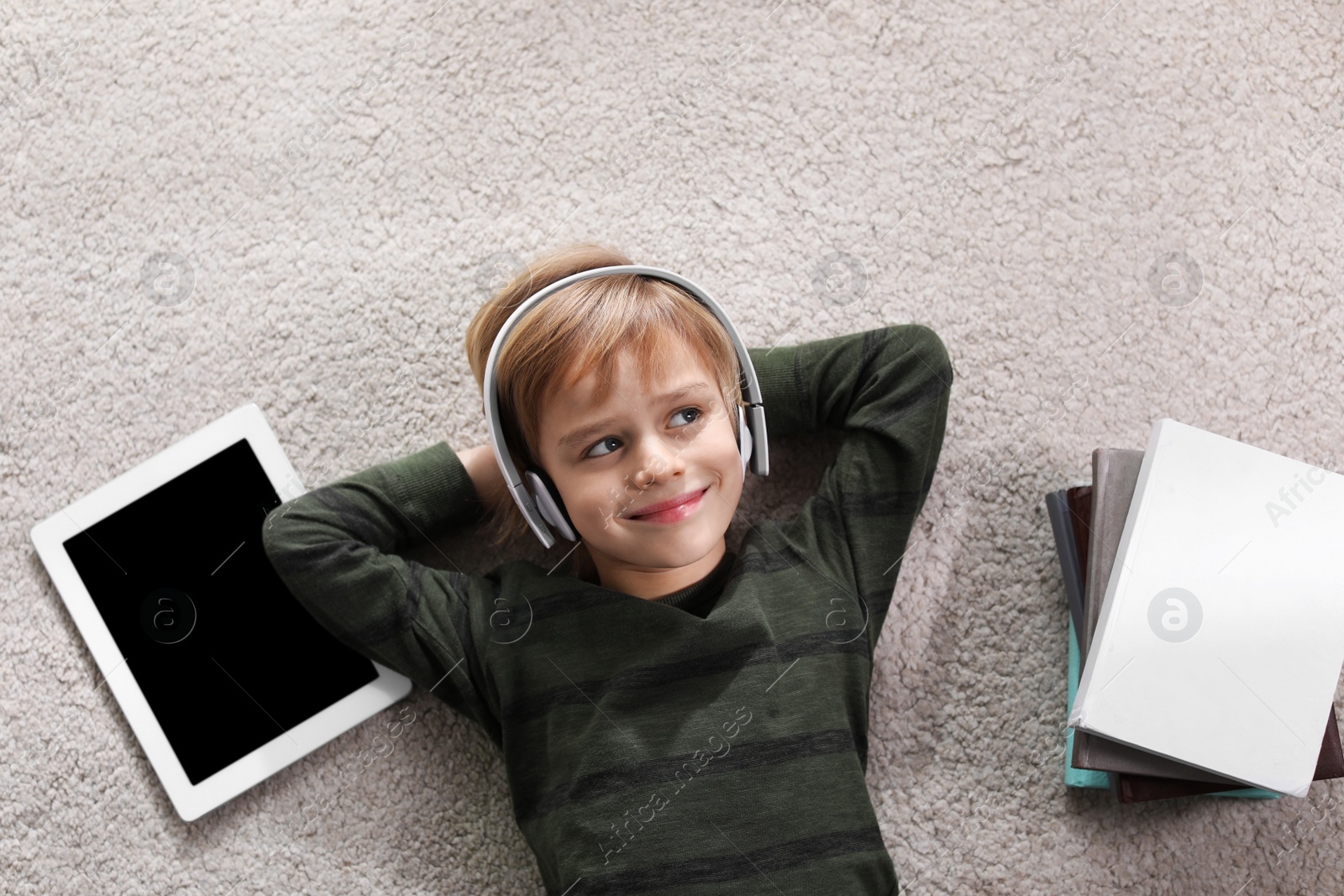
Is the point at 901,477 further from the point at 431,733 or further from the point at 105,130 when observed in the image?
the point at 105,130

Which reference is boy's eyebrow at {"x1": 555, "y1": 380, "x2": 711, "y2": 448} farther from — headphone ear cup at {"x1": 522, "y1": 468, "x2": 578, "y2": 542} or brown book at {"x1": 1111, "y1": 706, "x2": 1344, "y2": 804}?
brown book at {"x1": 1111, "y1": 706, "x2": 1344, "y2": 804}

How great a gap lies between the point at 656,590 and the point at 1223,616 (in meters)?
0.48

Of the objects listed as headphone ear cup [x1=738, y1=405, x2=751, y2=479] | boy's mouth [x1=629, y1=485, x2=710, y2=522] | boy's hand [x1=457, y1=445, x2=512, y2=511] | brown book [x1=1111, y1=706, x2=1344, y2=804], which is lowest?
brown book [x1=1111, y1=706, x2=1344, y2=804]

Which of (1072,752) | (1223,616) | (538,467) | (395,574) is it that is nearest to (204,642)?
(395,574)

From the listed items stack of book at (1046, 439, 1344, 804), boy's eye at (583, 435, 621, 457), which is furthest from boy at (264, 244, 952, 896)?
stack of book at (1046, 439, 1344, 804)

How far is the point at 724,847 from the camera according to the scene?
0.79 metres

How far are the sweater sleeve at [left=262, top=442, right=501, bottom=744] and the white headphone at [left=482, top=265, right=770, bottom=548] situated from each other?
96mm

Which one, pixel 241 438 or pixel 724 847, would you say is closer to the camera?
pixel 724 847

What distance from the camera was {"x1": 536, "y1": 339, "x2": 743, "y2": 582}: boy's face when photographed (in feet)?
2.45

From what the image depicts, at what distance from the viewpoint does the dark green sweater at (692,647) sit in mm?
792

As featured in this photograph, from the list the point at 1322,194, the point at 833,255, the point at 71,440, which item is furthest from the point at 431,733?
the point at 1322,194

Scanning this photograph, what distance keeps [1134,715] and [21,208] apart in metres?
1.14

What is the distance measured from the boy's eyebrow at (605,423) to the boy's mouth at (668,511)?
0.07 m

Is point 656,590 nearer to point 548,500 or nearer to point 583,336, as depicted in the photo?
point 548,500
